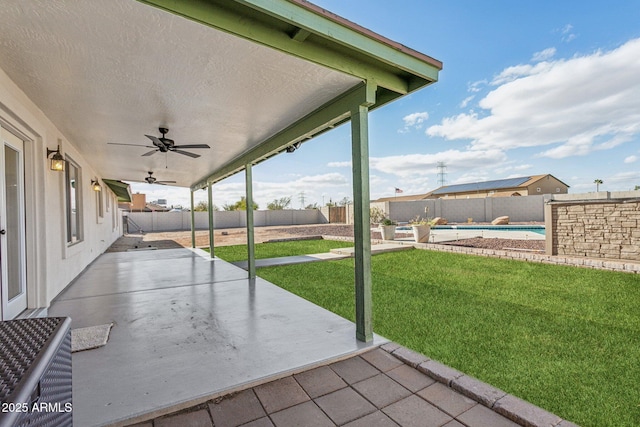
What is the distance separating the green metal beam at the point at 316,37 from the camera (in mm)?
1887

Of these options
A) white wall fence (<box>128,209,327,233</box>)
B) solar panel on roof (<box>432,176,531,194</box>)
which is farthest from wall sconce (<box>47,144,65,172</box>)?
solar panel on roof (<box>432,176,531,194</box>)

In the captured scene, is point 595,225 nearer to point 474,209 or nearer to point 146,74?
point 146,74

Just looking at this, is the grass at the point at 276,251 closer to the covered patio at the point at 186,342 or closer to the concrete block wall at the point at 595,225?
the covered patio at the point at 186,342

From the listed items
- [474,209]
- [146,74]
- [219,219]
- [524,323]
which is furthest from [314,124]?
[219,219]

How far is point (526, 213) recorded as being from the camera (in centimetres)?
1984

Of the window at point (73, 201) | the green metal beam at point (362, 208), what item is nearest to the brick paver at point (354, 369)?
the green metal beam at point (362, 208)

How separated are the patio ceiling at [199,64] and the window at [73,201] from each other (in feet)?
5.83

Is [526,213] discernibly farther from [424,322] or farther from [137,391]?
[137,391]

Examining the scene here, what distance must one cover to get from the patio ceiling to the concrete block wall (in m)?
5.75

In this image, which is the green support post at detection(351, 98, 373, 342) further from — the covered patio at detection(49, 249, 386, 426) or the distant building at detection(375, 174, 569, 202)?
the distant building at detection(375, 174, 569, 202)

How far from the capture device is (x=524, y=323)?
3.00m

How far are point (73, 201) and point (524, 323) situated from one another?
7620mm

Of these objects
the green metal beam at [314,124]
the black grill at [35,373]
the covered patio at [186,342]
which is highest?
the green metal beam at [314,124]

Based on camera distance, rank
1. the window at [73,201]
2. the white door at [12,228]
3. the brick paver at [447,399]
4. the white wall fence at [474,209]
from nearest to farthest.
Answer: the brick paver at [447,399]
the white door at [12,228]
the window at [73,201]
the white wall fence at [474,209]
